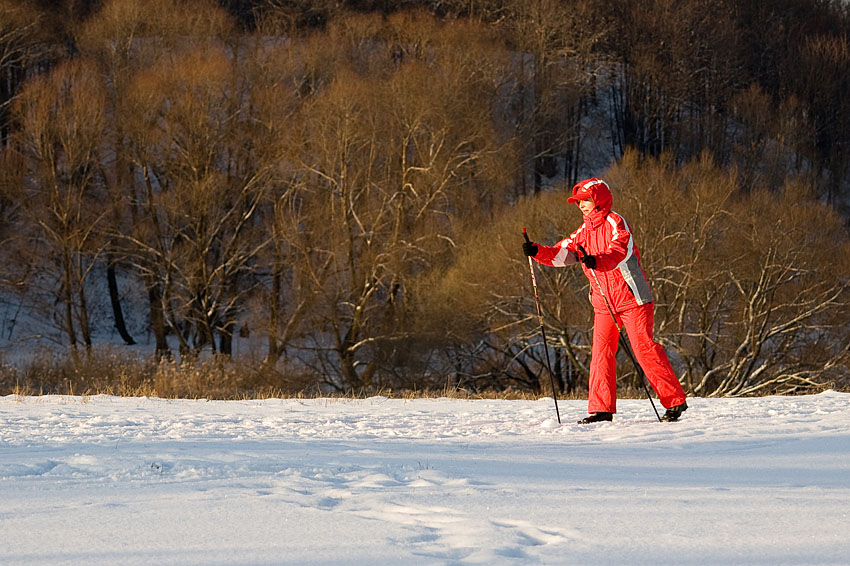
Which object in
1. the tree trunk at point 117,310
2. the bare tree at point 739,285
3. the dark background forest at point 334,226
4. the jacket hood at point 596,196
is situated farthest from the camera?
the tree trunk at point 117,310

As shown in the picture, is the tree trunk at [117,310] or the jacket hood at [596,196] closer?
the jacket hood at [596,196]

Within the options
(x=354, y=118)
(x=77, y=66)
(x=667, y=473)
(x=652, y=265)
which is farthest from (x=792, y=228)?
(x=667, y=473)

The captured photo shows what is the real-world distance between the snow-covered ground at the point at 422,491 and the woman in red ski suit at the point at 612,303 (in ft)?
0.95

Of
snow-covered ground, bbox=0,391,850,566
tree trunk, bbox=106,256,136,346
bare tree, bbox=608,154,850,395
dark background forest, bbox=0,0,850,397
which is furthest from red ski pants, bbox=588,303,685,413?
tree trunk, bbox=106,256,136,346

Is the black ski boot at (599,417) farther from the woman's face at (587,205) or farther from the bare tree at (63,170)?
the bare tree at (63,170)

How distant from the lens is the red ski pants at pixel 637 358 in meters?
7.29

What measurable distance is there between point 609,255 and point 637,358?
813mm

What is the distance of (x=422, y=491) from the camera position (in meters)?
4.00

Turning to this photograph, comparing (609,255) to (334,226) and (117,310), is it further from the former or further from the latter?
(117,310)

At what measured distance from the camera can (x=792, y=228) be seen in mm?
27422

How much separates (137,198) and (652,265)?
15959 millimetres

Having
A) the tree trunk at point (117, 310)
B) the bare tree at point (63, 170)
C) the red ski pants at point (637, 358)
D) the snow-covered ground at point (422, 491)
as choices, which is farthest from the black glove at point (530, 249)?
the tree trunk at point (117, 310)

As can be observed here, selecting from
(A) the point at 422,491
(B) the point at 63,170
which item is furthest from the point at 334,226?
(A) the point at 422,491

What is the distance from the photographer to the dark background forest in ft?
87.8
